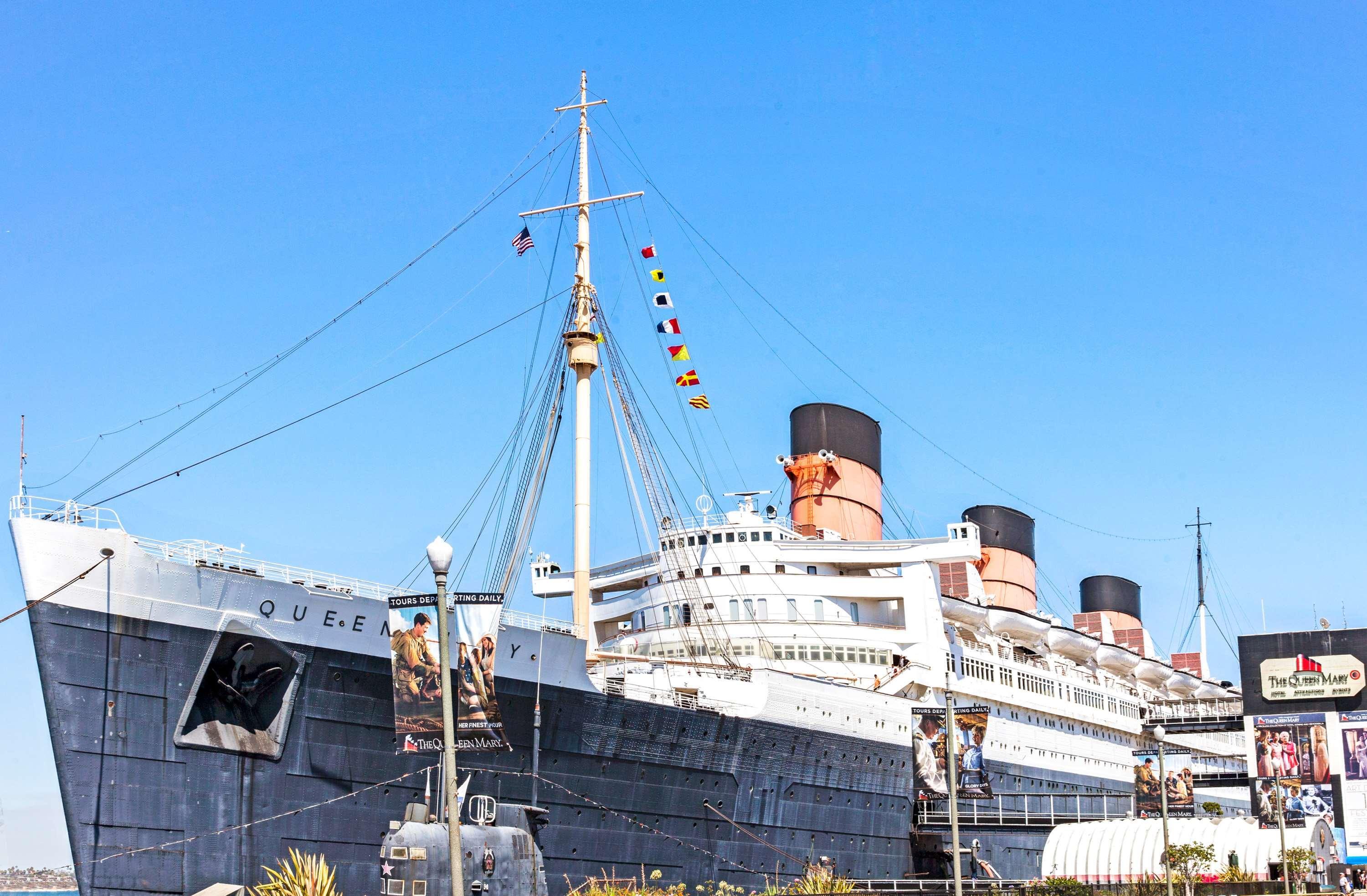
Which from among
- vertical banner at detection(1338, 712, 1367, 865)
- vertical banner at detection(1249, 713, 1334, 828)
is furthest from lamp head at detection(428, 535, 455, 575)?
vertical banner at detection(1338, 712, 1367, 865)

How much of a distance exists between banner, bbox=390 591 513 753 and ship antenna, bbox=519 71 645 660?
36.6 feet

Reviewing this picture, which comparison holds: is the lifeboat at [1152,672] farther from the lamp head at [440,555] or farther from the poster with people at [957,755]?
the lamp head at [440,555]

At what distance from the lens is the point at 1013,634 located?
60.4 metres

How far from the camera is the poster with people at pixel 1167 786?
180 ft

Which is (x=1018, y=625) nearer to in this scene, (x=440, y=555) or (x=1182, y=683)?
(x=1182, y=683)

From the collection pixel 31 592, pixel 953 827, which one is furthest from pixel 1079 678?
pixel 31 592

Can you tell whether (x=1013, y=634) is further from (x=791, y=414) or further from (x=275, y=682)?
(x=275, y=682)

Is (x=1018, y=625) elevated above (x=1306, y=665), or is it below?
above

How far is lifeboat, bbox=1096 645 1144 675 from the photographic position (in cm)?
6912

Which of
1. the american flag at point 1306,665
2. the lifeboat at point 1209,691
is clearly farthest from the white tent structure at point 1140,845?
the lifeboat at point 1209,691

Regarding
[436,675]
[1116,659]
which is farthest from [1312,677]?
[436,675]

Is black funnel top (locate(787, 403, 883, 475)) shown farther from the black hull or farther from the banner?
the banner

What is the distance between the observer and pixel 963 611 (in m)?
54.4

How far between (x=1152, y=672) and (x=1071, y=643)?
15.8m
